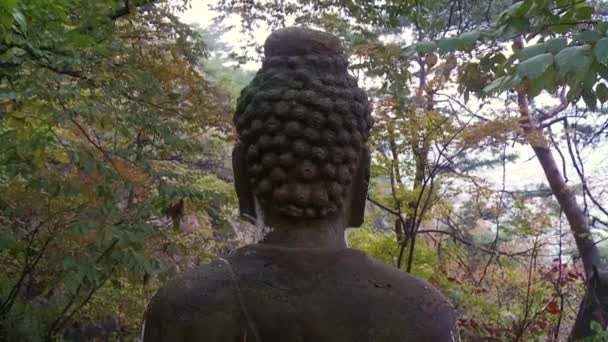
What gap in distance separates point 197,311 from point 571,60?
1.10 metres

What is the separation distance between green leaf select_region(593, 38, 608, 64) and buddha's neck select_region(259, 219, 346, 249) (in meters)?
0.79

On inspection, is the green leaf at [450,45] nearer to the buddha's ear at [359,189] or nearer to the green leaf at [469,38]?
the green leaf at [469,38]

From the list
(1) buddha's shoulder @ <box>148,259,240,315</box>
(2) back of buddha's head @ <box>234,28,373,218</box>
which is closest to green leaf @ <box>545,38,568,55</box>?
(2) back of buddha's head @ <box>234,28,373,218</box>

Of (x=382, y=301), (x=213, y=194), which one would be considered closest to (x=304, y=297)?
(x=382, y=301)

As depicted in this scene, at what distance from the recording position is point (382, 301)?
4.85 ft

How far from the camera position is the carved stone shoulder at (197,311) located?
56.8 inches

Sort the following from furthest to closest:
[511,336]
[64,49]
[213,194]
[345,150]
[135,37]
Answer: [511,336] → [135,37] → [213,194] → [64,49] → [345,150]

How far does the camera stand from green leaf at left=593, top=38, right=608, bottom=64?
1375 mm

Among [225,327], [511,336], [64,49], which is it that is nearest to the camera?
[225,327]

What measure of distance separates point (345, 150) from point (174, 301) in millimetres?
610

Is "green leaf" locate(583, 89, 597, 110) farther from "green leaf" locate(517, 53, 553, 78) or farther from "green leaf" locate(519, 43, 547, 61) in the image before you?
"green leaf" locate(517, 53, 553, 78)

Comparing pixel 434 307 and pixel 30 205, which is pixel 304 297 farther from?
pixel 30 205

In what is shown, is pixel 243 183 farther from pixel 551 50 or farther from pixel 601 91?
pixel 601 91

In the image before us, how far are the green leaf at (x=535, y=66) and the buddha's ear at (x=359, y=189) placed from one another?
1.62ft
